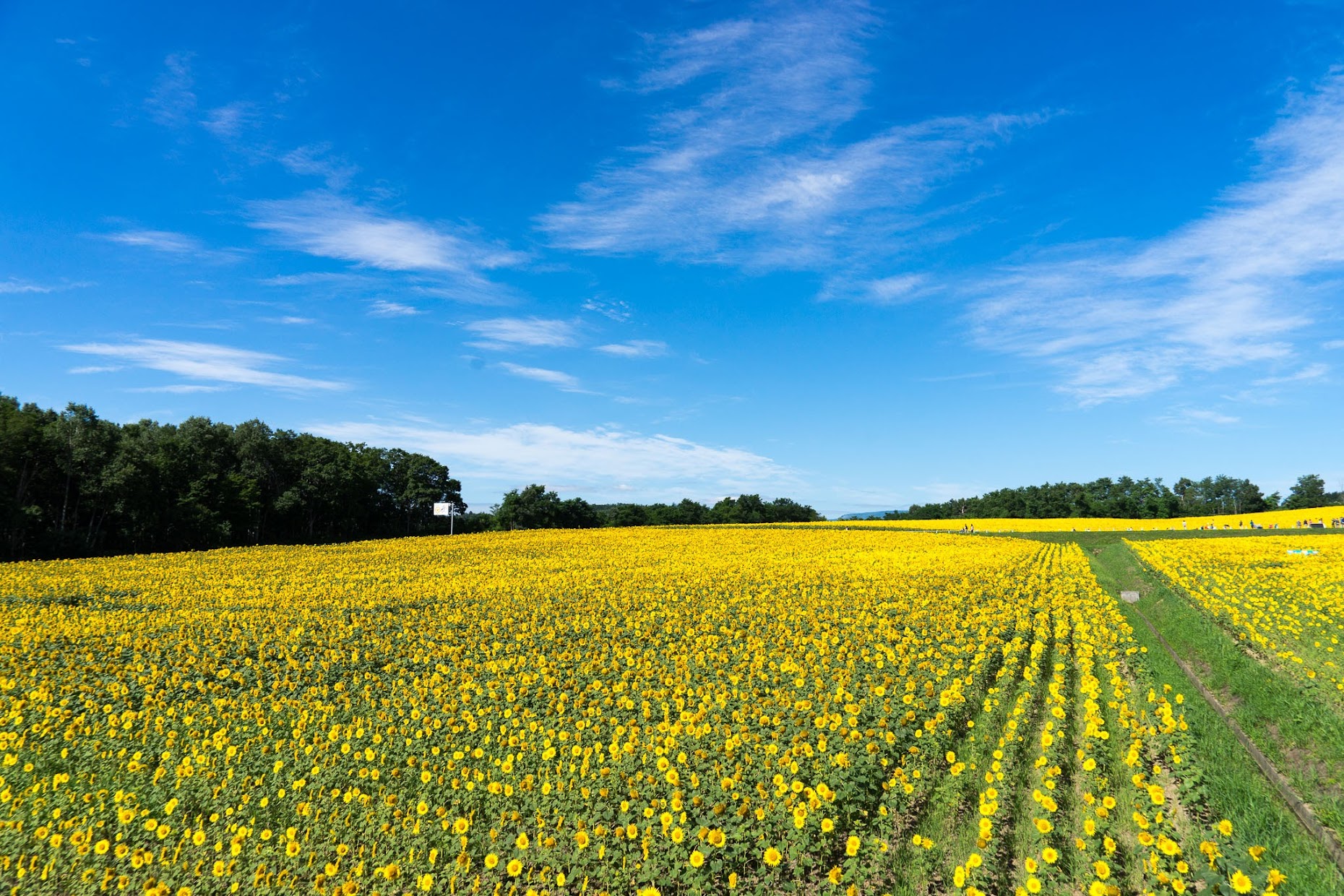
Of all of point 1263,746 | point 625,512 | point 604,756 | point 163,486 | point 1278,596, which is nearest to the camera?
point 604,756

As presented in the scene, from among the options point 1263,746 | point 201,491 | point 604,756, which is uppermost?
point 201,491

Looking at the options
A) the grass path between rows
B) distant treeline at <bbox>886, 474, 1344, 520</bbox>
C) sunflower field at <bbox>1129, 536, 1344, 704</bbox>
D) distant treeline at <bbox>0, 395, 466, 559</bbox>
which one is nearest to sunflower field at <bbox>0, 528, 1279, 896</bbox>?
the grass path between rows

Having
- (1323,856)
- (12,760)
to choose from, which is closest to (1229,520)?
(1323,856)

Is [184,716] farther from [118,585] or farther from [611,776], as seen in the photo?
[118,585]

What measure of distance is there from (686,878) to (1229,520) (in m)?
89.2

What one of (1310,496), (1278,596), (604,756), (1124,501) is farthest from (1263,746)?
(1310,496)

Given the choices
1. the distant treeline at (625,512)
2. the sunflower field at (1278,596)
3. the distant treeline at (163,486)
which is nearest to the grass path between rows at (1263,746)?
the sunflower field at (1278,596)

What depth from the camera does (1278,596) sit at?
20.5 metres

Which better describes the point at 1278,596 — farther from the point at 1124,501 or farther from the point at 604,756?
the point at 1124,501

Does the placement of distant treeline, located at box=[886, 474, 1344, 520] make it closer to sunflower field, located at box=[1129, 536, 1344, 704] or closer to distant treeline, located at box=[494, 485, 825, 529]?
distant treeline, located at box=[494, 485, 825, 529]

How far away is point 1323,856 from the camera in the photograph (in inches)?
Answer: 262

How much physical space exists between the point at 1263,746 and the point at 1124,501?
110 meters

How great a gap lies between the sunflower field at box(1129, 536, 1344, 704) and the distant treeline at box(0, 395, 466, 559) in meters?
55.7

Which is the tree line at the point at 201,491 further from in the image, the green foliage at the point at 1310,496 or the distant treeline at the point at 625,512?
the green foliage at the point at 1310,496
